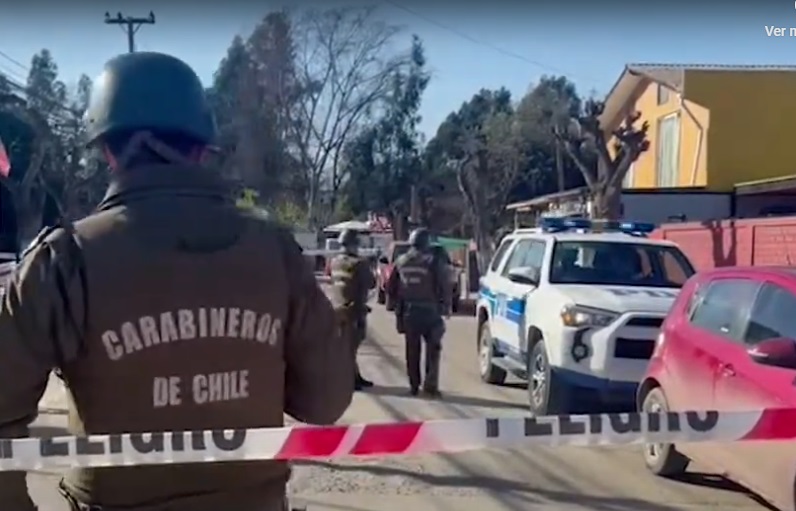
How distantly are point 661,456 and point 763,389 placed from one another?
2011mm

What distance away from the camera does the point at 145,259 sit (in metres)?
2.17

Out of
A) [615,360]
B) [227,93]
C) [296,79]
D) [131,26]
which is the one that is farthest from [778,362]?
[227,93]

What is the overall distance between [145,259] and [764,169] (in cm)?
3118

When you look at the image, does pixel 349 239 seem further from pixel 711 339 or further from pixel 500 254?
pixel 711 339

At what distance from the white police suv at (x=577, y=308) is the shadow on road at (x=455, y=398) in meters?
0.42

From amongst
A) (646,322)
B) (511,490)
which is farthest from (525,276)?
(511,490)

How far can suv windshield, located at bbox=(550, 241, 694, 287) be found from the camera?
35.4 feet

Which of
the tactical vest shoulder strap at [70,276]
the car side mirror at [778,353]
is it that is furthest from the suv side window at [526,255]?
the tactical vest shoulder strap at [70,276]

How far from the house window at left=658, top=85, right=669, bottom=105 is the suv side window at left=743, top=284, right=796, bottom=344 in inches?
1095

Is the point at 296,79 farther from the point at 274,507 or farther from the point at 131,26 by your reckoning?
the point at 274,507

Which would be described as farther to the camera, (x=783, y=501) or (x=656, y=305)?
(x=656, y=305)

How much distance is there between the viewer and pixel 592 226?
12.4 meters

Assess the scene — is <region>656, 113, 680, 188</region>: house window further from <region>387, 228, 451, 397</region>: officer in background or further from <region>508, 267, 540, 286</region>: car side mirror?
<region>508, 267, 540, 286</region>: car side mirror

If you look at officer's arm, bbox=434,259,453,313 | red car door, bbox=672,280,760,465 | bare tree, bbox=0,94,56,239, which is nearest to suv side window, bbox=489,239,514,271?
officer's arm, bbox=434,259,453,313
